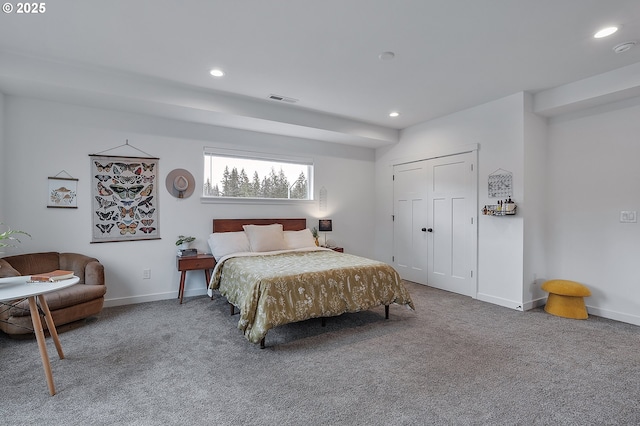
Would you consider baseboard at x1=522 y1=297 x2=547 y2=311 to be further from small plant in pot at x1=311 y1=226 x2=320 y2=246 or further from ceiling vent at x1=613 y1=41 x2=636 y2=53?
small plant in pot at x1=311 y1=226 x2=320 y2=246

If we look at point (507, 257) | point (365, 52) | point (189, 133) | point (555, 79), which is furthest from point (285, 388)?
point (555, 79)

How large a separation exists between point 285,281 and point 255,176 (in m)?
2.58

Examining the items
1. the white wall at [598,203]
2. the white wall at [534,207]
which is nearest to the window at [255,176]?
the white wall at [534,207]

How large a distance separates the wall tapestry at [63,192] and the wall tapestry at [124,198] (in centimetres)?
18

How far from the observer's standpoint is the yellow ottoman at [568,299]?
11.6 feet

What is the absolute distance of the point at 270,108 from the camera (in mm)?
4285

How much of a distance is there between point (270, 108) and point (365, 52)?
178 centimetres

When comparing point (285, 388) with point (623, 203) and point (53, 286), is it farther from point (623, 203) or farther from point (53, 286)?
point (623, 203)

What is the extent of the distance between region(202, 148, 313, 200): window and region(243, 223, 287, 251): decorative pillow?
2.10 ft

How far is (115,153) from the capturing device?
13.0 feet

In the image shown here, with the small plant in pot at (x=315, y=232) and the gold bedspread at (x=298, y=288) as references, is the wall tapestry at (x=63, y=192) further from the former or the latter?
the small plant in pot at (x=315, y=232)

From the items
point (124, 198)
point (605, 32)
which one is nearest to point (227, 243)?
Answer: point (124, 198)

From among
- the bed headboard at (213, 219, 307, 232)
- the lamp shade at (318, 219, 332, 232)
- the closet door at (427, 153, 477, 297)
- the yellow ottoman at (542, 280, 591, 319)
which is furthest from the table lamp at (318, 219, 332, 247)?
the yellow ottoman at (542, 280, 591, 319)

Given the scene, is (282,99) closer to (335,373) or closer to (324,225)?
(324,225)
